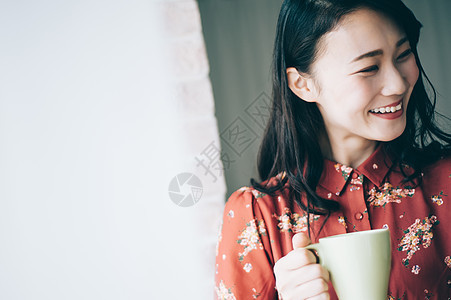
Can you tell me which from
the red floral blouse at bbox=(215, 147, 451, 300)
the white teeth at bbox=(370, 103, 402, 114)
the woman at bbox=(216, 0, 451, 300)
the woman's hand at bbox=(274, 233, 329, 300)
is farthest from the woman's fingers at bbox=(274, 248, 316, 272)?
the white teeth at bbox=(370, 103, 402, 114)

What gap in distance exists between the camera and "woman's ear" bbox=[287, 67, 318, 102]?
904mm

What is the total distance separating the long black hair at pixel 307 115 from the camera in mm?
832

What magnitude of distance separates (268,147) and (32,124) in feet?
2.11

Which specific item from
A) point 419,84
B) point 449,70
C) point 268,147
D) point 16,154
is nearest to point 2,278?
point 16,154

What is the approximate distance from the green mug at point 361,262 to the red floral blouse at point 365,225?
0.32 metres

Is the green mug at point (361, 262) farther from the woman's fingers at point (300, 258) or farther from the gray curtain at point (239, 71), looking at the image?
the gray curtain at point (239, 71)

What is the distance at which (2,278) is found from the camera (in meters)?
1.06

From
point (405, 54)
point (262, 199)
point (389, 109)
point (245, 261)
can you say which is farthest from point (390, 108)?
point (245, 261)

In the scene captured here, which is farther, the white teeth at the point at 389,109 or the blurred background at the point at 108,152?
the blurred background at the point at 108,152

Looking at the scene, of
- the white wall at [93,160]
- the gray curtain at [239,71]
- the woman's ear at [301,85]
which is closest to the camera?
the woman's ear at [301,85]

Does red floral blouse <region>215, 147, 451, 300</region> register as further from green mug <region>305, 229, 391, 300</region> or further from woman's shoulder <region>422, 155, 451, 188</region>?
green mug <region>305, 229, 391, 300</region>

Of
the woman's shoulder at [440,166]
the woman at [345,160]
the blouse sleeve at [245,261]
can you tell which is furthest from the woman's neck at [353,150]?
the blouse sleeve at [245,261]
